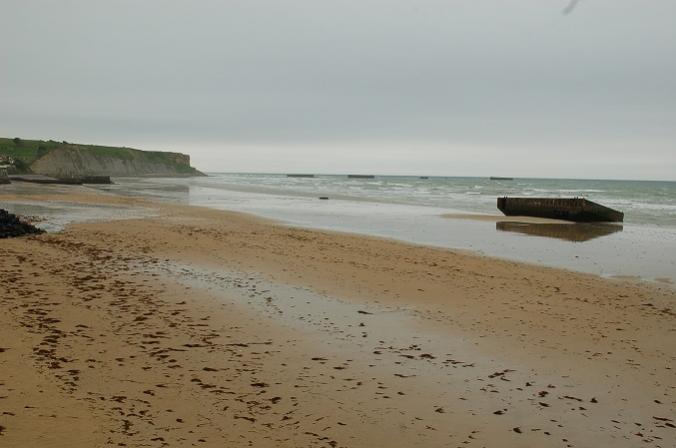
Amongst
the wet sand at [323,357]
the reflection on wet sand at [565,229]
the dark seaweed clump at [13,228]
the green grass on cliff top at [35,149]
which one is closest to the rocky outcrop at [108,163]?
the green grass on cliff top at [35,149]

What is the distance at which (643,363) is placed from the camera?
6.67m

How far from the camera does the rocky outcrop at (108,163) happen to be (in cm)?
9991

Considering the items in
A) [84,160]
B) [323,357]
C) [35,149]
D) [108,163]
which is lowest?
[323,357]

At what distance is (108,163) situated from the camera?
131125 mm

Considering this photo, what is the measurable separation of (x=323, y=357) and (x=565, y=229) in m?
25.1

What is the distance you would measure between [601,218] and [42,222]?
32.1 meters

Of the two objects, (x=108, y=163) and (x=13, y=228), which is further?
(x=108, y=163)

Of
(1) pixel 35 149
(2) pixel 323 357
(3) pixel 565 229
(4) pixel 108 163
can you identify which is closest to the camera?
(2) pixel 323 357

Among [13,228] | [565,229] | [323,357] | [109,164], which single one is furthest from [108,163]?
[323,357]

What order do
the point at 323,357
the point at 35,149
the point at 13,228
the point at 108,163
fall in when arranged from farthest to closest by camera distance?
the point at 108,163, the point at 35,149, the point at 13,228, the point at 323,357

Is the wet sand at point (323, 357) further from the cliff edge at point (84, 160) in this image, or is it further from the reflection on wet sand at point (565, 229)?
the cliff edge at point (84, 160)

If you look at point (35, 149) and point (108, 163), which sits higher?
point (35, 149)

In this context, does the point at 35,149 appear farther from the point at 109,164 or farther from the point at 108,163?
the point at 109,164

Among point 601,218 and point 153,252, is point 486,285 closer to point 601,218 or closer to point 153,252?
point 153,252
